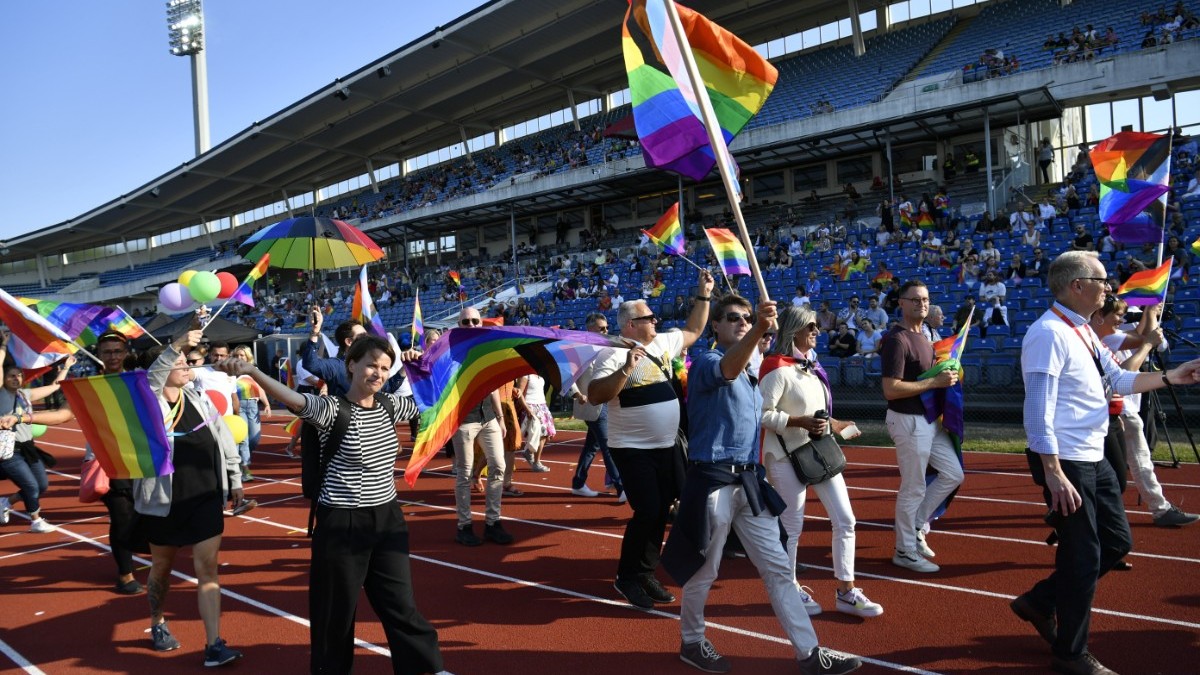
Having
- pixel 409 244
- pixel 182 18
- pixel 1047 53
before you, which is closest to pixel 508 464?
pixel 1047 53

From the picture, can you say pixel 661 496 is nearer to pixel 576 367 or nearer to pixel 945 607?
pixel 576 367

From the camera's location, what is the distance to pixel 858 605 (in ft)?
15.1

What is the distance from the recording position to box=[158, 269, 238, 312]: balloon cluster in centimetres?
698

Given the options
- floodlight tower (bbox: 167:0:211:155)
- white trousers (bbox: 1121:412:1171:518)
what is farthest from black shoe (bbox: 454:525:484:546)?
floodlight tower (bbox: 167:0:211:155)

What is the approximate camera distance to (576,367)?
4.58m

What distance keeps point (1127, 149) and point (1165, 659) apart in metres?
6.31

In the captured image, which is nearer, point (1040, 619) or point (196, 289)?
point (1040, 619)

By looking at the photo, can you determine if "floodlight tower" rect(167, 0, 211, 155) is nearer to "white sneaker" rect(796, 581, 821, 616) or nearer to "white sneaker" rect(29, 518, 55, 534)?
"white sneaker" rect(29, 518, 55, 534)

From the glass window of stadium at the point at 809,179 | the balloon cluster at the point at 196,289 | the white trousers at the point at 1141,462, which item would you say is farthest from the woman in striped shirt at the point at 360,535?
the glass window of stadium at the point at 809,179

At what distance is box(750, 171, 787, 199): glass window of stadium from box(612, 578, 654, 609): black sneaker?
2544 centimetres

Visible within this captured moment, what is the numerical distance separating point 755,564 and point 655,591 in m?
1.41

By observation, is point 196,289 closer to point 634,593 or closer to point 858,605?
point 634,593

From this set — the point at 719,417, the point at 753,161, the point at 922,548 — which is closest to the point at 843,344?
the point at 922,548

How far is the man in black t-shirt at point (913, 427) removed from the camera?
5.28 meters
